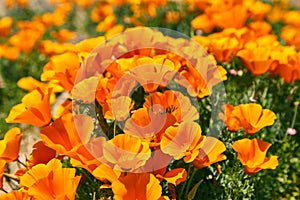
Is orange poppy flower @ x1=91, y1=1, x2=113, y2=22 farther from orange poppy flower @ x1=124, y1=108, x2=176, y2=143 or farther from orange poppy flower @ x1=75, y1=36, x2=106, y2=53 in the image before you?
orange poppy flower @ x1=124, y1=108, x2=176, y2=143

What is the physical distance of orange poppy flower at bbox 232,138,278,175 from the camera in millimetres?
2186

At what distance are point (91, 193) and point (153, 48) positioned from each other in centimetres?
81

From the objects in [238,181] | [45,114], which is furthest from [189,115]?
[45,114]

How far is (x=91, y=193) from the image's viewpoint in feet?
7.76

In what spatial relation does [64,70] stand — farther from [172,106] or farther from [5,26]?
[5,26]

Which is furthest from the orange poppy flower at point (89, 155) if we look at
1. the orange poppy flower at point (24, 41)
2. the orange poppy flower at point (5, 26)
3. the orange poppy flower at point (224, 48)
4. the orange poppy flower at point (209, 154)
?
the orange poppy flower at point (5, 26)

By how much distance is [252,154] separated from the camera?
7.27ft

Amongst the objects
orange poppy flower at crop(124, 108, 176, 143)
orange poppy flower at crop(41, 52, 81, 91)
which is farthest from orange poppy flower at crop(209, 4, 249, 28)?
orange poppy flower at crop(124, 108, 176, 143)

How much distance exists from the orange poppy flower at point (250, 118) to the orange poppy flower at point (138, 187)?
0.50 metres

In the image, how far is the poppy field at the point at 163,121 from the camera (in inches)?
79.1

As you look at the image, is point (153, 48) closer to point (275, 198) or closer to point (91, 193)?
point (91, 193)

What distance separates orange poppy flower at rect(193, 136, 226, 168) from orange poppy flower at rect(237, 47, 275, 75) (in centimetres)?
76

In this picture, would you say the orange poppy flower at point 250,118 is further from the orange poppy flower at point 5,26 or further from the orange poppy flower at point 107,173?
the orange poppy flower at point 5,26

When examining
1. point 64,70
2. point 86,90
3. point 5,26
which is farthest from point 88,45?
point 5,26
